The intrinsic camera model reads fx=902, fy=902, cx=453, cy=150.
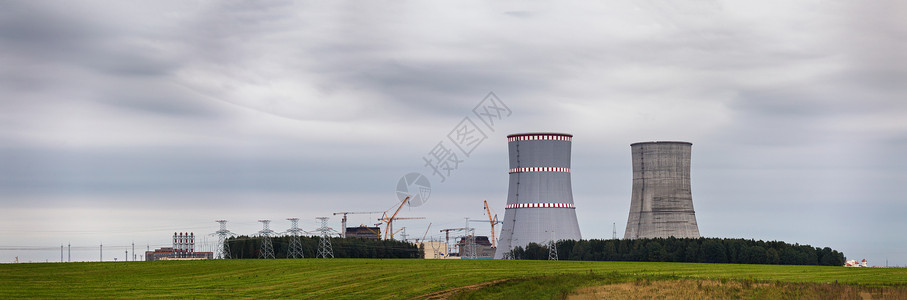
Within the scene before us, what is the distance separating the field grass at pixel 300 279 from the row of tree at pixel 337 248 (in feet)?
157

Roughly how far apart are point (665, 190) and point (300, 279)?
51.4 m

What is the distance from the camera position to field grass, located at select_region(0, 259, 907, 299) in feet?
107

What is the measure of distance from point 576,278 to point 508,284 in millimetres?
2448

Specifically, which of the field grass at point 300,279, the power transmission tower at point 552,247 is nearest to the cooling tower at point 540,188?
the power transmission tower at point 552,247

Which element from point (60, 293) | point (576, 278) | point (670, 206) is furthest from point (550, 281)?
point (670, 206)

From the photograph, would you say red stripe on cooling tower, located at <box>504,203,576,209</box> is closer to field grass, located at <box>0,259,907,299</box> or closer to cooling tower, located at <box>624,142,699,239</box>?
cooling tower, located at <box>624,142,699,239</box>

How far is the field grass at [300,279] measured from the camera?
32.5 meters

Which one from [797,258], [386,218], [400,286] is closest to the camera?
[400,286]

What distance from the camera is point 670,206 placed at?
8419 cm

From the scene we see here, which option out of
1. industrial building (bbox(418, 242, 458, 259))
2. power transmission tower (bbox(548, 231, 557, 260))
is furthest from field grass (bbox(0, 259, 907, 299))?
industrial building (bbox(418, 242, 458, 259))

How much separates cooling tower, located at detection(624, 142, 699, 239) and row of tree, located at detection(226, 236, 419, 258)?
30026 millimetres

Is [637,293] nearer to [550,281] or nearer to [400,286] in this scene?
[550,281]

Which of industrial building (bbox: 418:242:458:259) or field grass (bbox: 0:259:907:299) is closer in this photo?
field grass (bbox: 0:259:907:299)

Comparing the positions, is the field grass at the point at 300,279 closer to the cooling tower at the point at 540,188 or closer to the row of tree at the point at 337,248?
the cooling tower at the point at 540,188
